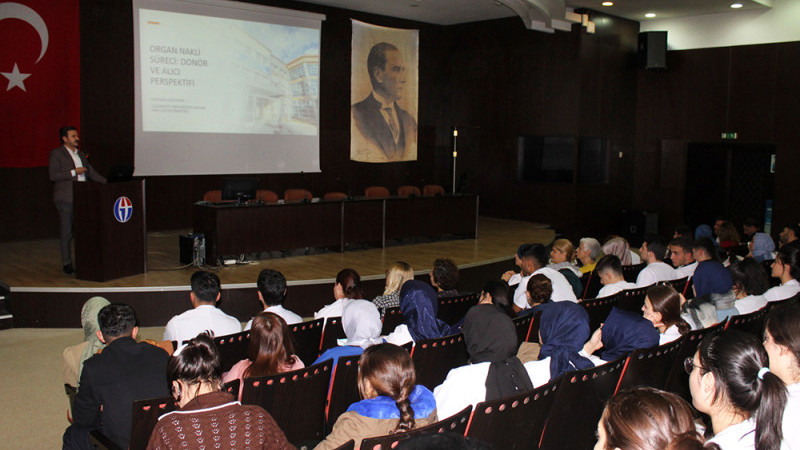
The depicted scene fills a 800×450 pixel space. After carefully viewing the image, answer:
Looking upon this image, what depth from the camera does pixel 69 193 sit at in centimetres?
713

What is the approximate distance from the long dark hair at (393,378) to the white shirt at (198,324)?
182 cm

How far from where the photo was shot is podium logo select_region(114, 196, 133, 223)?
6.76 m

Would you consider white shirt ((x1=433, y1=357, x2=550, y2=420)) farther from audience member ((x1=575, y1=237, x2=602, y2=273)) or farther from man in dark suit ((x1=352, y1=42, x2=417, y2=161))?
man in dark suit ((x1=352, y1=42, x2=417, y2=161))

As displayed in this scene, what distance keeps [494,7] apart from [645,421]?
1121 centimetres

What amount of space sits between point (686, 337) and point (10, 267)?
6914 mm

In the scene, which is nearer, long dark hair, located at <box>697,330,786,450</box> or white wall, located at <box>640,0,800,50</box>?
long dark hair, located at <box>697,330,786,450</box>

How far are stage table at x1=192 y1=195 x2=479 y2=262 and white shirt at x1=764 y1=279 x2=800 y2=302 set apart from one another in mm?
5516

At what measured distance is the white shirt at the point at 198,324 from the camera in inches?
155

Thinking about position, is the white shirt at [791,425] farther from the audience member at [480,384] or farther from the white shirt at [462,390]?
the white shirt at [462,390]

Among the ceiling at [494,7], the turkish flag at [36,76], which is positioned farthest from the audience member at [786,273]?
the turkish flag at [36,76]

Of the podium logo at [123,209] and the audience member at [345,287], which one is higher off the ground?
the podium logo at [123,209]

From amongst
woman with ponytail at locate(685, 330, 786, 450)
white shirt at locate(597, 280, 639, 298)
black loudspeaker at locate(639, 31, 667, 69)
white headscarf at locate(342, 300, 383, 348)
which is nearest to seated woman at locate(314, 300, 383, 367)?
white headscarf at locate(342, 300, 383, 348)

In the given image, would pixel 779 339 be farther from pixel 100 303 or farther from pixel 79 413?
pixel 100 303

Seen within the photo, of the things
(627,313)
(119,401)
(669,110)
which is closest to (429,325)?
(627,313)
